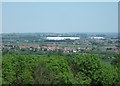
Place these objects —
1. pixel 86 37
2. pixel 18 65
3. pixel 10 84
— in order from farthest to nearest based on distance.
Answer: pixel 86 37, pixel 18 65, pixel 10 84

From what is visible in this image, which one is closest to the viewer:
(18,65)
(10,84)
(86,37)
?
(10,84)

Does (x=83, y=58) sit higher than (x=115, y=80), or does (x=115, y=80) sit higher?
(x=83, y=58)

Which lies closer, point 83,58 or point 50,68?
point 50,68

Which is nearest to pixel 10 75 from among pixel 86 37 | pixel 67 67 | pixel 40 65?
pixel 40 65

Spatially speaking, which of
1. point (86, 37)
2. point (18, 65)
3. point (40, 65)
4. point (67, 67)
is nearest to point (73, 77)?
point (67, 67)

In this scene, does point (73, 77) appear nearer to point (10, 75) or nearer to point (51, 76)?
point (51, 76)

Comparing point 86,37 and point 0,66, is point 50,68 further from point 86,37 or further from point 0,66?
point 86,37
